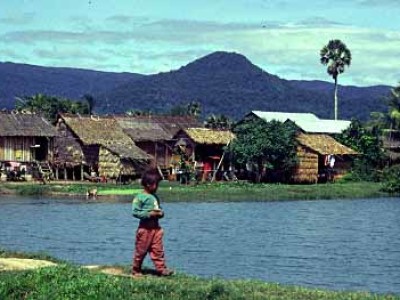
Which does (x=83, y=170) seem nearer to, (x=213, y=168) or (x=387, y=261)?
(x=213, y=168)

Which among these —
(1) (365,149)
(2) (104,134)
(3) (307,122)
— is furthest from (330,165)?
(2) (104,134)

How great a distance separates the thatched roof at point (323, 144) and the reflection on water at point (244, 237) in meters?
10.9

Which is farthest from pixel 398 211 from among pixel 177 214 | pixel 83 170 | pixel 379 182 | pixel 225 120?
pixel 225 120

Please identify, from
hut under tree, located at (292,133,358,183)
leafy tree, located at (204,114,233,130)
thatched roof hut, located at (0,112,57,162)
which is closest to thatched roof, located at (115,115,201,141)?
leafy tree, located at (204,114,233,130)

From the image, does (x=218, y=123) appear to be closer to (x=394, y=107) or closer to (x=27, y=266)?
(x=394, y=107)

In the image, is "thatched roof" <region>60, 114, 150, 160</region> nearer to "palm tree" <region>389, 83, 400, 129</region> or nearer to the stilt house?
the stilt house

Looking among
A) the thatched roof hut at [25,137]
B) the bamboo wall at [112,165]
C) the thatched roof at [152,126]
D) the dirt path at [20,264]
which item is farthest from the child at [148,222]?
the thatched roof at [152,126]

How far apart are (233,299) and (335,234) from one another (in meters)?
19.2

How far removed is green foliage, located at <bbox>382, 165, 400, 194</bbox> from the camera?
4841 cm

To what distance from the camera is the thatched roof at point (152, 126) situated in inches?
2266

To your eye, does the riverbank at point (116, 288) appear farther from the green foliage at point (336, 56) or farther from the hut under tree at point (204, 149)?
the green foliage at point (336, 56)

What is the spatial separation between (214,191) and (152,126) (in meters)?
15.0

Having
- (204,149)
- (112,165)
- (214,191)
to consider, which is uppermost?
(204,149)

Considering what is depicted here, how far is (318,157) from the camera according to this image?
5509cm
